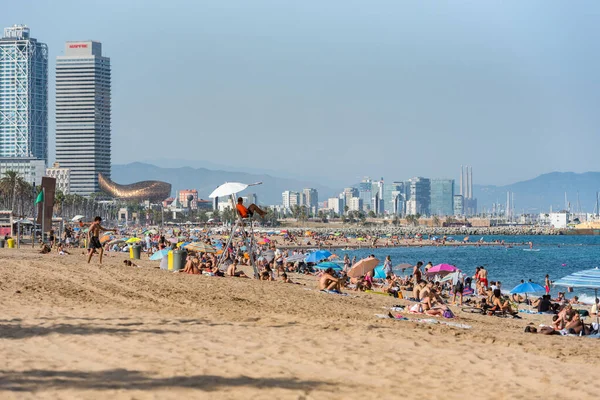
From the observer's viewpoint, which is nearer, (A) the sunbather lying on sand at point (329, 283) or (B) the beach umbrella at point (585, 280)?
(B) the beach umbrella at point (585, 280)

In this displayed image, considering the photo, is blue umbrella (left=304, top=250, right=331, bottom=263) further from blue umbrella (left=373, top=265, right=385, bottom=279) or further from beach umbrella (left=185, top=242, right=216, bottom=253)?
beach umbrella (left=185, top=242, right=216, bottom=253)

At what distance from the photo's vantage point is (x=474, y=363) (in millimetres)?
9695

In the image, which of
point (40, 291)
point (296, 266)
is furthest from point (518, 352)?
point (296, 266)

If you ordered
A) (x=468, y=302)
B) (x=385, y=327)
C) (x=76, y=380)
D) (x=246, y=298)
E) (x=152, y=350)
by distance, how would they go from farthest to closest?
(x=468, y=302)
(x=246, y=298)
(x=385, y=327)
(x=152, y=350)
(x=76, y=380)

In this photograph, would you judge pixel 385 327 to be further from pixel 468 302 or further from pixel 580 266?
pixel 580 266

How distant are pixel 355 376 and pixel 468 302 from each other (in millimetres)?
17356

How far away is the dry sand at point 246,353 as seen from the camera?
7.95 m

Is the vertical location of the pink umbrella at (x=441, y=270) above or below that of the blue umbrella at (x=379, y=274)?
above

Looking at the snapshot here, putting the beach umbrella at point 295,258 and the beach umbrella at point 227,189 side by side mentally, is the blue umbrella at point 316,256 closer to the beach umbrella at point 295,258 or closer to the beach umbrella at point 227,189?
the beach umbrella at point 295,258

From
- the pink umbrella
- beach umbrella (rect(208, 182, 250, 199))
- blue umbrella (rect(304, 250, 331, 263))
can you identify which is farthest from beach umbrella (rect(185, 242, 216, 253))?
beach umbrella (rect(208, 182, 250, 199))

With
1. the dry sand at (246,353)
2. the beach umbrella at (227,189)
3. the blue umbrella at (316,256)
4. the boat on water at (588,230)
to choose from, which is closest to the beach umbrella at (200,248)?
the blue umbrella at (316,256)

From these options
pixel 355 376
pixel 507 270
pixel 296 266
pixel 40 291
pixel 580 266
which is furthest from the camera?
pixel 580 266

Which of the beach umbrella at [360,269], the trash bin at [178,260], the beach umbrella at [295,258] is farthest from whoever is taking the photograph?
the beach umbrella at [295,258]

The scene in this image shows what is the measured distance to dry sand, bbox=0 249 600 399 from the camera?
26.1 feet
